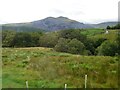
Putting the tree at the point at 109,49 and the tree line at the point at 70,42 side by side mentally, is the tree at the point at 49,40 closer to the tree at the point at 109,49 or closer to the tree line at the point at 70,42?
the tree line at the point at 70,42

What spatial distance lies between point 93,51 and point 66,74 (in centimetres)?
2948

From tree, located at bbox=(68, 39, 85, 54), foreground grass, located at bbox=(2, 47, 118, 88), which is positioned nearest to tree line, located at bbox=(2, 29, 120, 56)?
tree, located at bbox=(68, 39, 85, 54)

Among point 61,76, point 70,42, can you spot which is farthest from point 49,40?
point 61,76

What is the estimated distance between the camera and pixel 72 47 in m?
43.7

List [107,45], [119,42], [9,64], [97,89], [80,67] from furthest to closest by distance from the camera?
1. [107,45]
2. [119,42]
3. [9,64]
4. [80,67]
5. [97,89]

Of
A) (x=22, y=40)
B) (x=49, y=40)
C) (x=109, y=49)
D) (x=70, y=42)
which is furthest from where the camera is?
(x=22, y=40)

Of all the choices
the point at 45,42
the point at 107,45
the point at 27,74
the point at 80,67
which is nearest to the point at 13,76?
the point at 27,74

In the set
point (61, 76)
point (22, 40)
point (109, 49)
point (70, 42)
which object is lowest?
point (61, 76)

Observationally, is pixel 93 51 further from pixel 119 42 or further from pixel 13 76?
pixel 13 76

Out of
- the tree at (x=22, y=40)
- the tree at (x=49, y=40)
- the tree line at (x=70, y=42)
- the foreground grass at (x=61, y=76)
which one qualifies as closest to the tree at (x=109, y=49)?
the tree line at (x=70, y=42)

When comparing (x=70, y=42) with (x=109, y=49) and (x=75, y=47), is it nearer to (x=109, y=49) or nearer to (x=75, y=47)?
(x=75, y=47)

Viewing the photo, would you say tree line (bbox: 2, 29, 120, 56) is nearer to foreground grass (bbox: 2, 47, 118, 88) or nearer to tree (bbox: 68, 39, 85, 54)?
tree (bbox: 68, 39, 85, 54)

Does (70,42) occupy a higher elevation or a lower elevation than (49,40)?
higher

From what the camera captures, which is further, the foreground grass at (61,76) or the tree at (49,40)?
the tree at (49,40)
